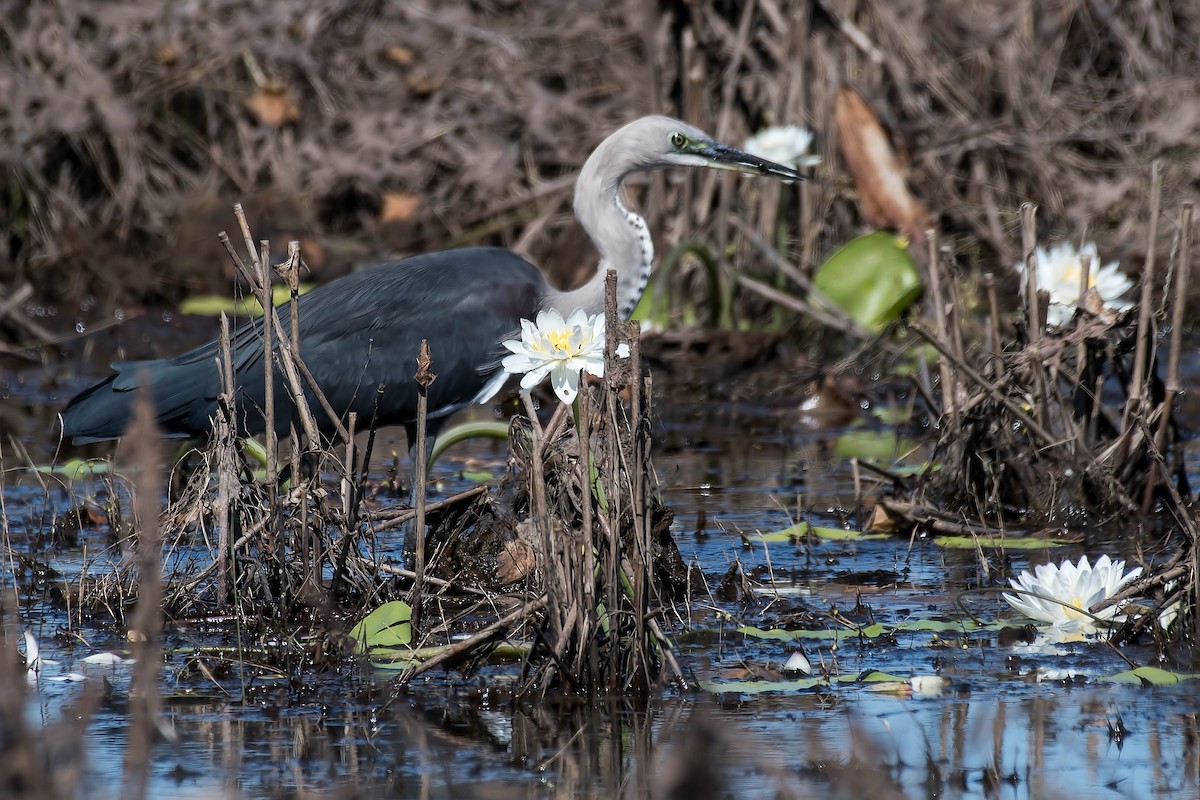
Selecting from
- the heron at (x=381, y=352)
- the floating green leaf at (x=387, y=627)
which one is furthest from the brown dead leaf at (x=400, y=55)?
the floating green leaf at (x=387, y=627)

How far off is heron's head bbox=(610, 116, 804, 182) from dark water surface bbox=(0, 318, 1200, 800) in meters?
1.82

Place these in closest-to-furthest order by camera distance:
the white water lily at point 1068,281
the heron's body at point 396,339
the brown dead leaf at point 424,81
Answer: the white water lily at point 1068,281, the heron's body at point 396,339, the brown dead leaf at point 424,81

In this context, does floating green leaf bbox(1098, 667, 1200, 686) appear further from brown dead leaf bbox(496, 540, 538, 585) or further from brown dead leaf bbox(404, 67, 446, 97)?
brown dead leaf bbox(404, 67, 446, 97)

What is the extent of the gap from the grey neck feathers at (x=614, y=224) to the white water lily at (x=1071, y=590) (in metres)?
2.32

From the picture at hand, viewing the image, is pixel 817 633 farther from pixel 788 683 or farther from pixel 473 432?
pixel 473 432

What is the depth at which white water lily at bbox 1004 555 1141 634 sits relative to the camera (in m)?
3.83

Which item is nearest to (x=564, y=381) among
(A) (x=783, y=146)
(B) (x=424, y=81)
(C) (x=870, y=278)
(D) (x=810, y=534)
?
(D) (x=810, y=534)

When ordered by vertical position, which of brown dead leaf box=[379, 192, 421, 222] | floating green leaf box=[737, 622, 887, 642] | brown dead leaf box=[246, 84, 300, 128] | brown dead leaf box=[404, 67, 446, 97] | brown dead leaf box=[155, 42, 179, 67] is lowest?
floating green leaf box=[737, 622, 887, 642]

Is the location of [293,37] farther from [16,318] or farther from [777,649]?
[777,649]

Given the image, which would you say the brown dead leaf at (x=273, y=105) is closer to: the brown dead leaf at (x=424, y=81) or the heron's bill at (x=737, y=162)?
the brown dead leaf at (x=424, y=81)

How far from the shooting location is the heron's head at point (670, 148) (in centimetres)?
597

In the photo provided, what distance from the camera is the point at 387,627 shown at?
3.86m

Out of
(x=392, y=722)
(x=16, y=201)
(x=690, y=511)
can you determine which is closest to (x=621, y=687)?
(x=392, y=722)

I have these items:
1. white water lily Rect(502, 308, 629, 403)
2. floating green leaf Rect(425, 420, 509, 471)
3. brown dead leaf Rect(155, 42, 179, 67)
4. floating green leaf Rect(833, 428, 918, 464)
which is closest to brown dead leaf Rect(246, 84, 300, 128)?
brown dead leaf Rect(155, 42, 179, 67)
